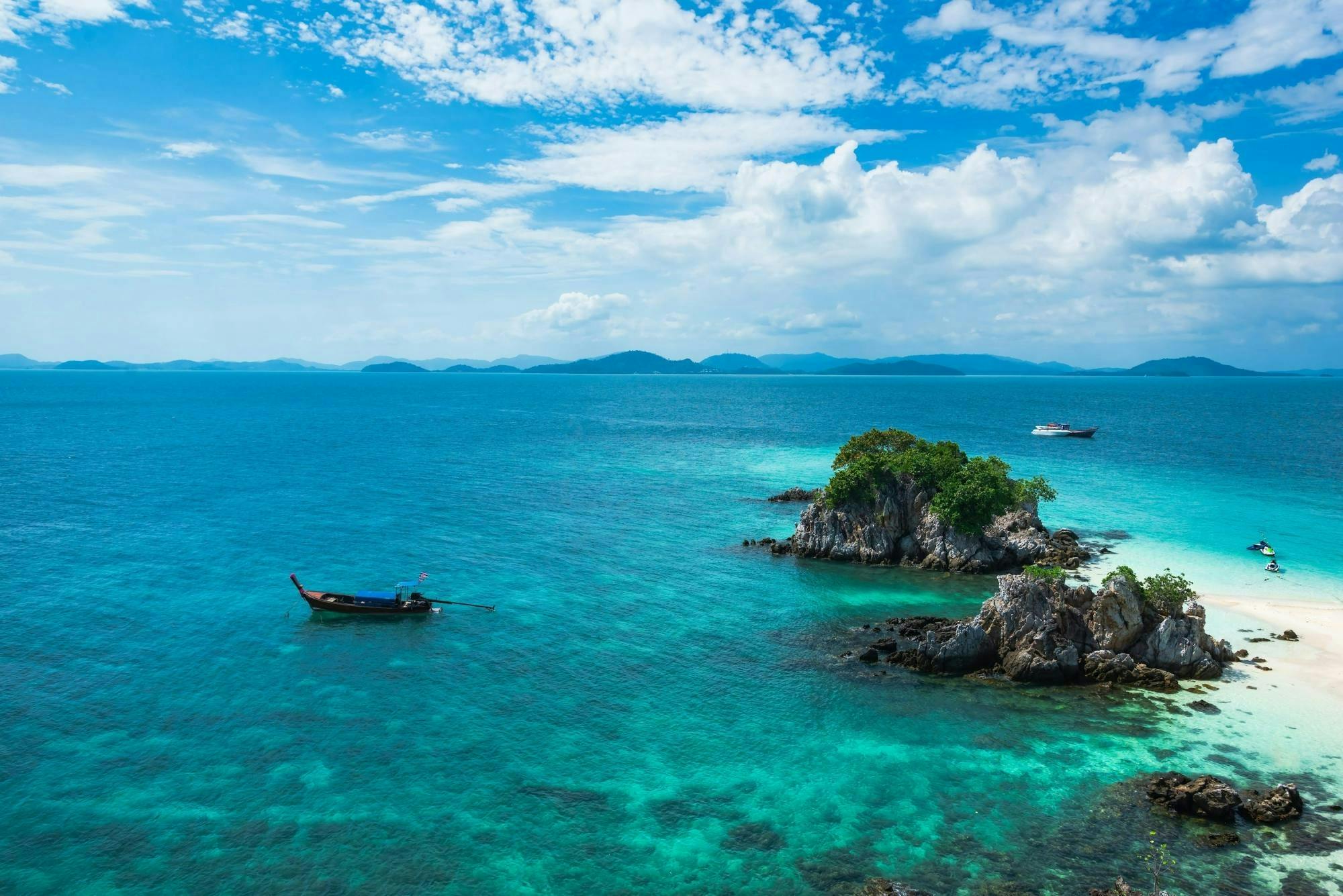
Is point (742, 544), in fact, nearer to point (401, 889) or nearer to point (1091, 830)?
point (1091, 830)

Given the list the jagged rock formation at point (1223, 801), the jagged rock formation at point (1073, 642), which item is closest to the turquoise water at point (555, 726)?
the jagged rock formation at point (1223, 801)

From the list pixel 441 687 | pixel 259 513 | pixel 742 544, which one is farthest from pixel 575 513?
pixel 441 687

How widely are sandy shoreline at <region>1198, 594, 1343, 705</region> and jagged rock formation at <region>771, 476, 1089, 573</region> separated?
13694mm

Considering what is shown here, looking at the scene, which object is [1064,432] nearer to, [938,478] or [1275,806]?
[938,478]

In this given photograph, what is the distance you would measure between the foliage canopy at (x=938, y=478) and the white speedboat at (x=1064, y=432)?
105m

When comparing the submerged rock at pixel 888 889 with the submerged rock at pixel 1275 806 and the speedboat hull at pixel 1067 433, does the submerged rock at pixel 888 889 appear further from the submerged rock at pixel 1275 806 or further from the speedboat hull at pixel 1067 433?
the speedboat hull at pixel 1067 433

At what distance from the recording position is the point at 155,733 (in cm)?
4144

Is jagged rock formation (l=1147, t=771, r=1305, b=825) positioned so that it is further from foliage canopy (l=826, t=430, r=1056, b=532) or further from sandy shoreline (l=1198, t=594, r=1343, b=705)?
foliage canopy (l=826, t=430, r=1056, b=532)

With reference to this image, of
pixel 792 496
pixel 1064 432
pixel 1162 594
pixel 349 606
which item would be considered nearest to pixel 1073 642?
pixel 1162 594

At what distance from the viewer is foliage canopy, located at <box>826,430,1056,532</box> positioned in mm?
72000

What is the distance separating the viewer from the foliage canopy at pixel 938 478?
72000mm

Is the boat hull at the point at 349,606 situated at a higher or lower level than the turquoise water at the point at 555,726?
higher

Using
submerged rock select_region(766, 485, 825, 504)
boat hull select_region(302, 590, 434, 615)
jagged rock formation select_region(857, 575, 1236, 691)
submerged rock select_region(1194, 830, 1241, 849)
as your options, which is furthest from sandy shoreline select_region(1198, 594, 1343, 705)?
boat hull select_region(302, 590, 434, 615)

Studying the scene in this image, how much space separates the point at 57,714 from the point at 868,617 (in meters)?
53.7
